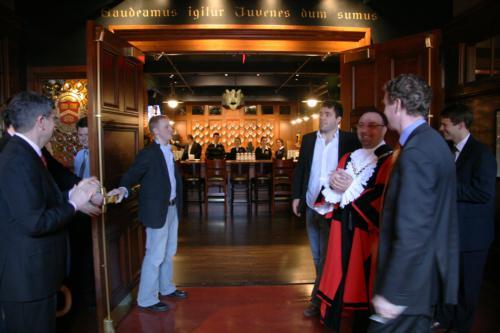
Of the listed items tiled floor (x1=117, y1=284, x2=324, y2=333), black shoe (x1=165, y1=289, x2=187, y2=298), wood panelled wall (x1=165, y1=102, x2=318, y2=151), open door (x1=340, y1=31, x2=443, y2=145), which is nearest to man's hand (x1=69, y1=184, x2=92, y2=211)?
tiled floor (x1=117, y1=284, x2=324, y2=333)

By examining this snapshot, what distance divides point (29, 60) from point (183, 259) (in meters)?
2.93

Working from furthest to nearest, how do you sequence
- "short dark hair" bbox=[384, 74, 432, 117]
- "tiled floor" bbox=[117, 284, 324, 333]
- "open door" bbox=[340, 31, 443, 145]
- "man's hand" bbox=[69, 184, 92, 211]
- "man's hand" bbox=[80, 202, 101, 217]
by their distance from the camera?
"open door" bbox=[340, 31, 443, 145] < "tiled floor" bbox=[117, 284, 324, 333] < "man's hand" bbox=[80, 202, 101, 217] < "man's hand" bbox=[69, 184, 92, 211] < "short dark hair" bbox=[384, 74, 432, 117]

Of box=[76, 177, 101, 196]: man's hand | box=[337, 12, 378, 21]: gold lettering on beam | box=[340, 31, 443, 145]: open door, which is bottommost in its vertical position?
box=[76, 177, 101, 196]: man's hand

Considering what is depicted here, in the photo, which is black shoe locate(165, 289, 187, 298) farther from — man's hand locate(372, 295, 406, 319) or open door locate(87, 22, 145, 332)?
man's hand locate(372, 295, 406, 319)

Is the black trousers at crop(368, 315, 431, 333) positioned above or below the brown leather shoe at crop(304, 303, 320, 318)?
above

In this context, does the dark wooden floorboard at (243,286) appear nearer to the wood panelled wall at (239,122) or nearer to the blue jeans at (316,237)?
the blue jeans at (316,237)

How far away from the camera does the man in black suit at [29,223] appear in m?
1.86

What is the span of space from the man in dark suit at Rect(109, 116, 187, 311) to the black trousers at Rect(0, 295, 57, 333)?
1.23 m

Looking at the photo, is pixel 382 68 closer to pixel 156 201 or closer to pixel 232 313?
pixel 156 201

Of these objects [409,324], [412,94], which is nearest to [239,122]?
[412,94]

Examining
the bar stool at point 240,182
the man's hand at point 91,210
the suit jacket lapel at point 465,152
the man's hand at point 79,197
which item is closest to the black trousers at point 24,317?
the man's hand at point 79,197

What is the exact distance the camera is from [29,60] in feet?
13.7

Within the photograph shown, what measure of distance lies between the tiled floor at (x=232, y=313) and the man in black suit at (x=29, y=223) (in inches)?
50.6

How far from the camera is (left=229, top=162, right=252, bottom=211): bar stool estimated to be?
873cm
